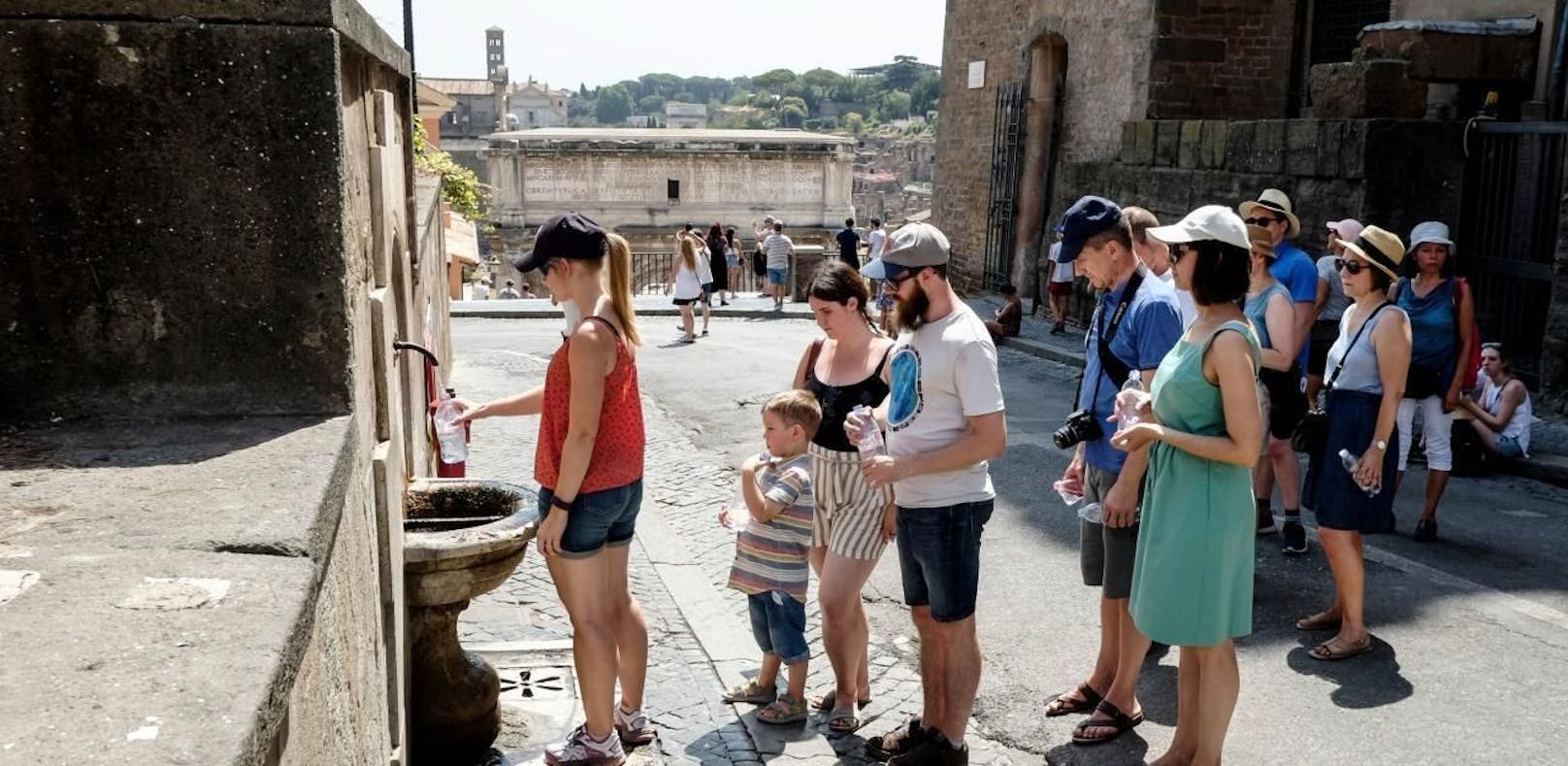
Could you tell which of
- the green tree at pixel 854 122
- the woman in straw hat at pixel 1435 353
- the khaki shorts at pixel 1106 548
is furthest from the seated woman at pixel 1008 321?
the green tree at pixel 854 122

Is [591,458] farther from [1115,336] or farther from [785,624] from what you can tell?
[1115,336]

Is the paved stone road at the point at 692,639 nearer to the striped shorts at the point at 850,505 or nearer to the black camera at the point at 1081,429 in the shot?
the striped shorts at the point at 850,505

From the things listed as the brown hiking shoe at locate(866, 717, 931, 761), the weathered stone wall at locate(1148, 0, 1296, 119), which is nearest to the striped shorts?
the brown hiking shoe at locate(866, 717, 931, 761)

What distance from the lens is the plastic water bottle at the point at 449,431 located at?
15.6ft

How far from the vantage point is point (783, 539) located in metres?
4.92

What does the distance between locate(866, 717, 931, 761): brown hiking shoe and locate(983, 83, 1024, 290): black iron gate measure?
1625 cm

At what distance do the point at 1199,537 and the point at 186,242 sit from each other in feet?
9.35

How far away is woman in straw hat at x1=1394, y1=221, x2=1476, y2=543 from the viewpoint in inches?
276

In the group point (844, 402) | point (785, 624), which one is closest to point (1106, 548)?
point (844, 402)

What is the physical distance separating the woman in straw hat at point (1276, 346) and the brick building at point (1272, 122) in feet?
16.5

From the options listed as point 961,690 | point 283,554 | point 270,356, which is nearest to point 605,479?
point 961,690

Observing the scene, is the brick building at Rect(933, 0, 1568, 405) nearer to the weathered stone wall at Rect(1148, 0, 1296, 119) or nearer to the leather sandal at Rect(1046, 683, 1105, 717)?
the weathered stone wall at Rect(1148, 0, 1296, 119)

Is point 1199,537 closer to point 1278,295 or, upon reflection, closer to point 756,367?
point 1278,295

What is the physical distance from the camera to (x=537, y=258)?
14.4 ft
